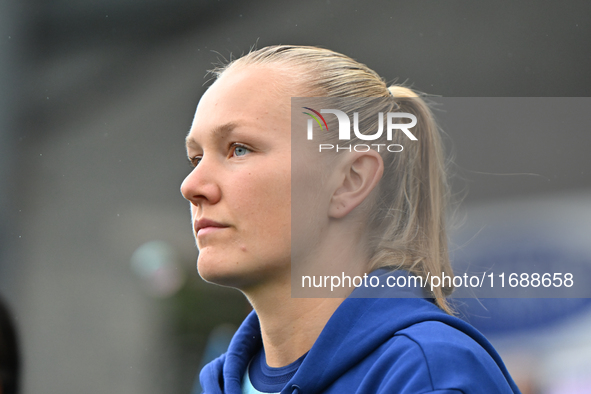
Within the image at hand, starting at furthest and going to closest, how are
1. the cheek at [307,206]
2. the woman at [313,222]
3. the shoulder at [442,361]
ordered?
1. the cheek at [307,206]
2. the woman at [313,222]
3. the shoulder at [442,361]

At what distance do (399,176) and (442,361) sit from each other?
461mm

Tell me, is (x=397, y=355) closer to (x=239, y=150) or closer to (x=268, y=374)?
(x=268, y=374)

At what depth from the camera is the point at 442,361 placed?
34.3 inches

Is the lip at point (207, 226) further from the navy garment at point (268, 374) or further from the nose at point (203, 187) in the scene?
the navy garment at point (268, 374)

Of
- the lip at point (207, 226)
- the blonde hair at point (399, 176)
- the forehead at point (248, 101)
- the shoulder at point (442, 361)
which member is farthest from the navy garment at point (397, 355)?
the forehead at point (248, 101)

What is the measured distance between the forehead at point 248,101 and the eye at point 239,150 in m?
0.04

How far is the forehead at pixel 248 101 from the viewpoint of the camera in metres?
1.11

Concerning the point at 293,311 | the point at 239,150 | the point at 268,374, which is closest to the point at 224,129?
the point at 239,150

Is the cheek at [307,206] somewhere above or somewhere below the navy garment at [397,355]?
above

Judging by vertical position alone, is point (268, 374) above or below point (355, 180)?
below

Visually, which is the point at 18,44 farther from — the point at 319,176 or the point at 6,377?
the point at 319,176

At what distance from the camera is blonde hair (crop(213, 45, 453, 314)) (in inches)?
46.2

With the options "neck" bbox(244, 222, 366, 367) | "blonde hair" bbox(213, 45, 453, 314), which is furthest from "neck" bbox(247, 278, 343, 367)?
"blonde hair" bbox(213, 45, 453, 314)

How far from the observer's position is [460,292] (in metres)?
1.41
